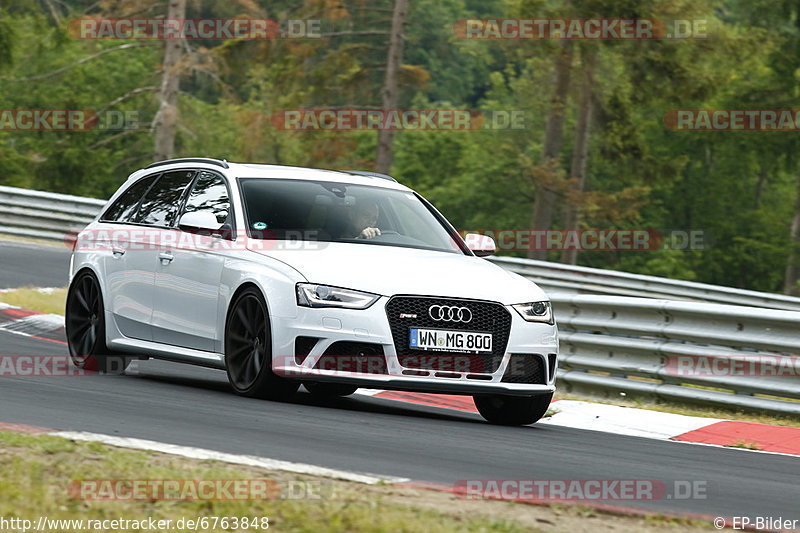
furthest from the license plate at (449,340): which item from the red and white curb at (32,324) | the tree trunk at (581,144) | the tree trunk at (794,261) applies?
the tree trunk at (794,261)

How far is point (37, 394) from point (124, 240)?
2.53 metres

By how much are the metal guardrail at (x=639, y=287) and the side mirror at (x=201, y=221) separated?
1627 centimetres

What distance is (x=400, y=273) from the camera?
30.2 feet

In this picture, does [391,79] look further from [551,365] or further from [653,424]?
[551,365]

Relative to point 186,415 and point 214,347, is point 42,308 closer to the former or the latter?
point 214,347

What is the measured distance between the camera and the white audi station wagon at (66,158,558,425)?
902 cm

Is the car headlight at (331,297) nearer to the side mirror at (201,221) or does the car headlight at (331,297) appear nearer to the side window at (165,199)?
the side mirror at (201,221)

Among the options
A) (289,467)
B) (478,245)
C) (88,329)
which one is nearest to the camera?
(289,467)

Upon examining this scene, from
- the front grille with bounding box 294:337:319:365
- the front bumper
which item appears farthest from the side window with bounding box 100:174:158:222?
the front grille with bounding box 294:337:319:365

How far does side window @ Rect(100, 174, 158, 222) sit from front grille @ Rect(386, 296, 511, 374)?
3.44m

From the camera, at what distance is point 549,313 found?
9719mm

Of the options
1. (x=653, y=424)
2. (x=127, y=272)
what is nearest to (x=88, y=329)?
(x=127, y=272)

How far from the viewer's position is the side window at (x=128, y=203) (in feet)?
38.3

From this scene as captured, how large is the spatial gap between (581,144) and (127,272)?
108 feet
